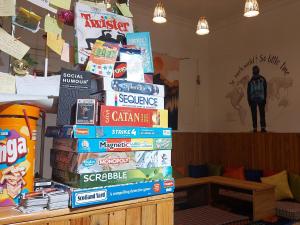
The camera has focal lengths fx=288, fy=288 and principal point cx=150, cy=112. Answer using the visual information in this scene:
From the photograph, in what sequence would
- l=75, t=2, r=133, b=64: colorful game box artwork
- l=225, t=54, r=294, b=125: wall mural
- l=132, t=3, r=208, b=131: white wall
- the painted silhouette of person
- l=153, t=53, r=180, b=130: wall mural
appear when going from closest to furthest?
l=75, t=2, r=133, b=64: colorful game box artwork, l=225, t=54, r=294, b=125: wall mural, the painted silhouette of person, l=153, t=53, r=180, b=130: wall mural, l=132, t=3, r=208, b=131: white wall

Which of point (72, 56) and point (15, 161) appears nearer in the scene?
point (15, 161)

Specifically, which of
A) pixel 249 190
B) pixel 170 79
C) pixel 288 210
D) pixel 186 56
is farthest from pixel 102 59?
pixel 186 56

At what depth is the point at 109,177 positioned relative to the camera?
1042mm

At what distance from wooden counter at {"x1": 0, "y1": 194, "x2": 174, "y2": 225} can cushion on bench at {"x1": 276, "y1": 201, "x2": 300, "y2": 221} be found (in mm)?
2972

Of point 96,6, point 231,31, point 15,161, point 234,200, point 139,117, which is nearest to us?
point 15,161

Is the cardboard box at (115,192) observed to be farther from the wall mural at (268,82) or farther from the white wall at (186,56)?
the white wall at (186,56)

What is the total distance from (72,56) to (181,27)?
462 centimetres

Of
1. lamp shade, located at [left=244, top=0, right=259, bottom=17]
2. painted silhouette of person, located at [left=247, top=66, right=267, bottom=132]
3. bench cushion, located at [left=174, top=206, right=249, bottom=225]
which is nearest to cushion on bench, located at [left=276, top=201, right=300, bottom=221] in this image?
bench cushion, located at [left=174, top=206, right=249, bottom=225]

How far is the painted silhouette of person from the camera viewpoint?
15.7 feet

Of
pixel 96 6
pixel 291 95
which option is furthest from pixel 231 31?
pixel 96 6

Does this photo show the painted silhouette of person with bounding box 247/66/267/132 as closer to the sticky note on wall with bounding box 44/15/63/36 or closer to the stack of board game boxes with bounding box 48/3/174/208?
the stack of board game boxes with bounding box 48/3/174/208

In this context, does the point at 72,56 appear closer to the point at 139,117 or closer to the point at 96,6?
the point at 96,6

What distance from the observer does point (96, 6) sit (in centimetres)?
129

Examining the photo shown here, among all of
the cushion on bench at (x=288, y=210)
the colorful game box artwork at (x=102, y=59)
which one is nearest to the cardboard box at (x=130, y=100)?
the colorful game box artwork at (x=102, y=59)
